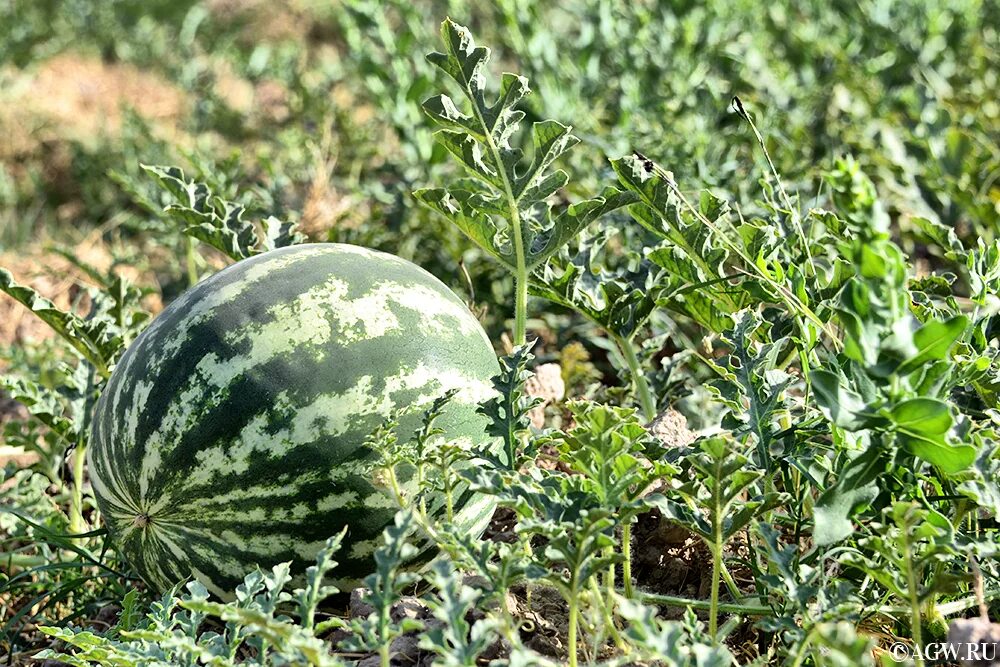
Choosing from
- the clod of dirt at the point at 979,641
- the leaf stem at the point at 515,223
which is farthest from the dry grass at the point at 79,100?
the clod of dirt at the point at 979,641

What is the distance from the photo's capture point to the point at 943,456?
1742 millimetres

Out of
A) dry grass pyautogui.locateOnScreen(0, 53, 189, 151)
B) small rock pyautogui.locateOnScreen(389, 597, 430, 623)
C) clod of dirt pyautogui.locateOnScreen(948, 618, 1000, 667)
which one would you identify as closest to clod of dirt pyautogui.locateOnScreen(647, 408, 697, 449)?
small rock pyautogui.locateOnScreen(389, 597, 430, 623)

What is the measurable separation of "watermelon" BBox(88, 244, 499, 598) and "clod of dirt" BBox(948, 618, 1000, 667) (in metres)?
0.90

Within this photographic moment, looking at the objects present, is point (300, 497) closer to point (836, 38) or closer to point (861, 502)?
point (861, 502)

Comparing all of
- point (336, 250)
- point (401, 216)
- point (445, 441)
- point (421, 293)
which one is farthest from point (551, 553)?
point (401, 216)

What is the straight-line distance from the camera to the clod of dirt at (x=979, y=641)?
167cm

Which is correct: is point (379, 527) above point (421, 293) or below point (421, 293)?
below

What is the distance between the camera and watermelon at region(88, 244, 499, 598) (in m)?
2.01

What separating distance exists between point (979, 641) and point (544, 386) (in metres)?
1.31

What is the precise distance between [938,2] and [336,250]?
4.13 meters

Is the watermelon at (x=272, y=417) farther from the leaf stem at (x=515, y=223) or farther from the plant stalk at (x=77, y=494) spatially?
the plant stalk at (x=77, y=494)

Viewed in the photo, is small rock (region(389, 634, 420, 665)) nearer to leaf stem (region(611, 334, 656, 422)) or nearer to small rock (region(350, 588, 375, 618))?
small rock (region(350, 588, 375, 618))

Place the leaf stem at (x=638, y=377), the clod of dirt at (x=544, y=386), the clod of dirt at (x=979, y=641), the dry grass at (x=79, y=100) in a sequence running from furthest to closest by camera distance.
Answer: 1. the dry grass at (x=79, y=100)
2. the clod of dirt at (x=544, y=386)
3. the leaf stem at (x=638, y=377)
4. the clod of dirt at (x=979, y=641)

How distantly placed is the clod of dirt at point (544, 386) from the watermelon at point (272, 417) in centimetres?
55
